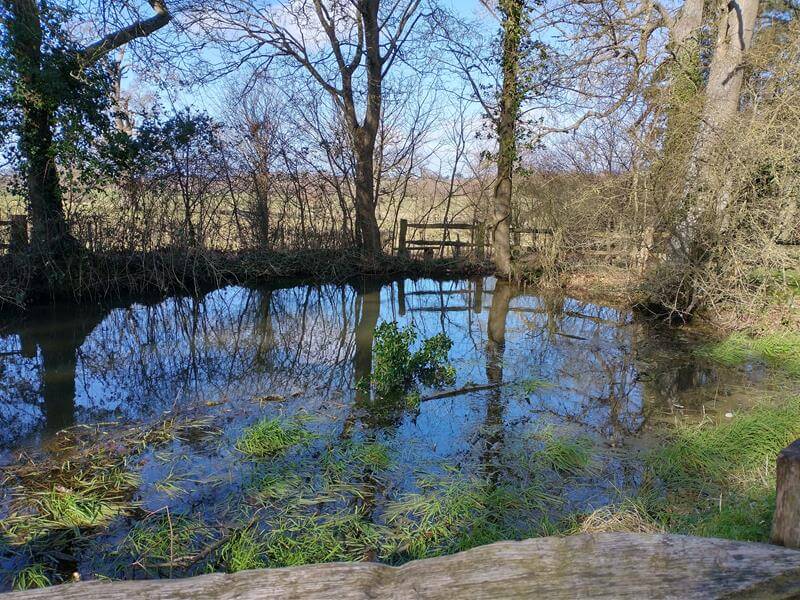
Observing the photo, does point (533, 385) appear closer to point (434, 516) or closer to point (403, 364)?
point (403, 364)

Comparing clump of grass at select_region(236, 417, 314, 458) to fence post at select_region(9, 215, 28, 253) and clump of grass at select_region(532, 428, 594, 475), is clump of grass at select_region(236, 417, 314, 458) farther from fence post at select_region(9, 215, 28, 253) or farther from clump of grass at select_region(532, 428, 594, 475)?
fence post at select_region(9, 215, 28, 253)

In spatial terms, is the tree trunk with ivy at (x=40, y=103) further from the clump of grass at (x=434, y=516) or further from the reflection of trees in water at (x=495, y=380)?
the clump of grass at (x=434, y=516)

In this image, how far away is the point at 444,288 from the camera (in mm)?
15641

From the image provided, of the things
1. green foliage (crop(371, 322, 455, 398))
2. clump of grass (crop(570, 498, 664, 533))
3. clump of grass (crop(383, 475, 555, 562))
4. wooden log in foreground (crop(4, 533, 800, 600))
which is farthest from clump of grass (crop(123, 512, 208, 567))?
green foliage (crop(371, 322, 455, 398))

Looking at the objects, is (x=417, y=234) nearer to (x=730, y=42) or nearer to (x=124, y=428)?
(x=730, y=42)

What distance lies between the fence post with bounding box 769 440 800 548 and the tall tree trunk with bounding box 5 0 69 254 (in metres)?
12.5

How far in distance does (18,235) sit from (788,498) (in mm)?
13087

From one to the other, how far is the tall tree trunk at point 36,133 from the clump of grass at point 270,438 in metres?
8.66

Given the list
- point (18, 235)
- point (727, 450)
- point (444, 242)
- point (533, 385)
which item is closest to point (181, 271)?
point (18, 235)

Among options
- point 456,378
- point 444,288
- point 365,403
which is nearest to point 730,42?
point 444,288

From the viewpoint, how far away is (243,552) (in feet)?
11.3

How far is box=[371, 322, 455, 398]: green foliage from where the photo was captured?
22.0 feet

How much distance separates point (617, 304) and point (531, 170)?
15.3ft

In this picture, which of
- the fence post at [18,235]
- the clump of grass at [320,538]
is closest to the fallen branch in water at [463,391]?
the clump of grass at [320,538]
